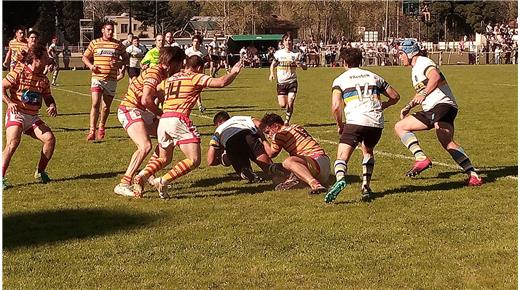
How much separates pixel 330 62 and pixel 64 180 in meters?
48.7

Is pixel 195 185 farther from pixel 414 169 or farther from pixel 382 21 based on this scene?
pixel 382 21

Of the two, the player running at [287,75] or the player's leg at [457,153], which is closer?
the player's leg at [457,153]

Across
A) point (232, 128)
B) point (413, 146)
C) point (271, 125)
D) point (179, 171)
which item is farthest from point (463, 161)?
point (179, 171)

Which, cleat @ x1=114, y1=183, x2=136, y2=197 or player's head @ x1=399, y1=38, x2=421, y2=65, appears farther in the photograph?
player's head @ x1=399, y1=38, x2=421, y2=65

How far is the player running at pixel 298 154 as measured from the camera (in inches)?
346

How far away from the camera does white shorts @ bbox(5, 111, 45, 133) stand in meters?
9.26

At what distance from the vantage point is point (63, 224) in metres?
7.38

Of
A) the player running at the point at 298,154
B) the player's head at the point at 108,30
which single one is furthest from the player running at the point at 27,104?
the player's head at the point at 108,30

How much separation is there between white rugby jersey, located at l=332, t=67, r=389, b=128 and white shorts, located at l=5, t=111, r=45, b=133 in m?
3.65

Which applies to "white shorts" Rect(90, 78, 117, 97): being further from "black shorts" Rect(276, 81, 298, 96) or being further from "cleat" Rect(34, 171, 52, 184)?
"cleat" Rect(34, 171, 52, 184)

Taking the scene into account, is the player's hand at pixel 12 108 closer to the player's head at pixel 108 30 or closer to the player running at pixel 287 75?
the player's head at pixel 108 30

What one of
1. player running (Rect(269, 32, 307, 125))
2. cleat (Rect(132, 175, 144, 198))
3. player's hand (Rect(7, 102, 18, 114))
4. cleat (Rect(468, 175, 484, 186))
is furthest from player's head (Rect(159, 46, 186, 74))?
player running (Rect(269, 32, 307, 125))

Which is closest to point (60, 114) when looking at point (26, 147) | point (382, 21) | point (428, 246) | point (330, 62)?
point (26, 147)

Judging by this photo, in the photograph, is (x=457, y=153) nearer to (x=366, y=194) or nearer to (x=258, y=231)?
(x=366, y=194)
